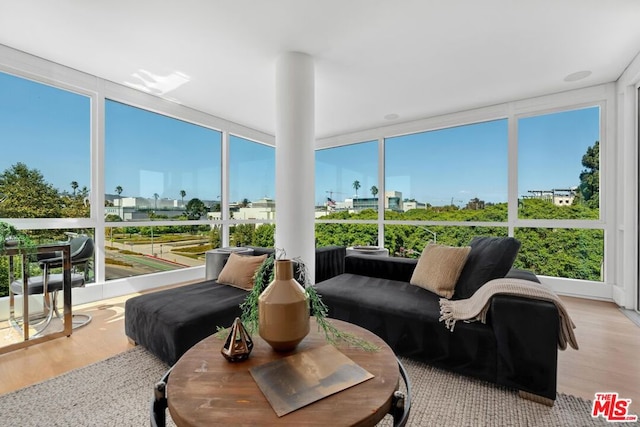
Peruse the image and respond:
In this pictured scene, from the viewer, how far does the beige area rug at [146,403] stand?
1.52 metres

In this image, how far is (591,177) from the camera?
373 centimetres

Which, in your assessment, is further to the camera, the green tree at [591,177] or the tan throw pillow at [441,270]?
the green tree at [591,177]

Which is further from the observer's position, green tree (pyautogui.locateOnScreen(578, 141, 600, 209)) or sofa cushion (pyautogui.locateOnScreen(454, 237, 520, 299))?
green tree (pyautogui.locateOnScreen(578, 141, 600, 209))

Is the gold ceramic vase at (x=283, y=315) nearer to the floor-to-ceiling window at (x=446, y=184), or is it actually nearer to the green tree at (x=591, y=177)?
the floor-to-ceiling window at (x=446, y=184)

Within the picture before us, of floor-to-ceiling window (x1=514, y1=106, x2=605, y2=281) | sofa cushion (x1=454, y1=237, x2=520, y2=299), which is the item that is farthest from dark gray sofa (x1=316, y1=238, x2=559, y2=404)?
floor-to-ceiling window (x1=514, y1=106, x2=605, y2=281)

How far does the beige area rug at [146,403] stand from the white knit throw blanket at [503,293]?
0.35 m

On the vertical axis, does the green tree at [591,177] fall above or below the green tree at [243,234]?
above

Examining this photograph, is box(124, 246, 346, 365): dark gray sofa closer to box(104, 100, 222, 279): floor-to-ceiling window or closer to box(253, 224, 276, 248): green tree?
box(104, 100, 222, 279): floor-to-ceiling window

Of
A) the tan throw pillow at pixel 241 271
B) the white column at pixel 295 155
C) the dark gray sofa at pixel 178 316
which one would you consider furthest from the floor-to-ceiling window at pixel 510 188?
the dark gray sofa at pixel 178 316

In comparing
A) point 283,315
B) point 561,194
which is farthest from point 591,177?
point 283,315

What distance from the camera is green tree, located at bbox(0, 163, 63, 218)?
2986mm

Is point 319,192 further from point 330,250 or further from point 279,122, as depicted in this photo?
point 279,122

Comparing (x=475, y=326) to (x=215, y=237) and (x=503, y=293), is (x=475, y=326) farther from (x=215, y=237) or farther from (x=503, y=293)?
(x=215, y=237)

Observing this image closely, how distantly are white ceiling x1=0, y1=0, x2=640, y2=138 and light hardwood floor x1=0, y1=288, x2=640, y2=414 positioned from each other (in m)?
2.62
